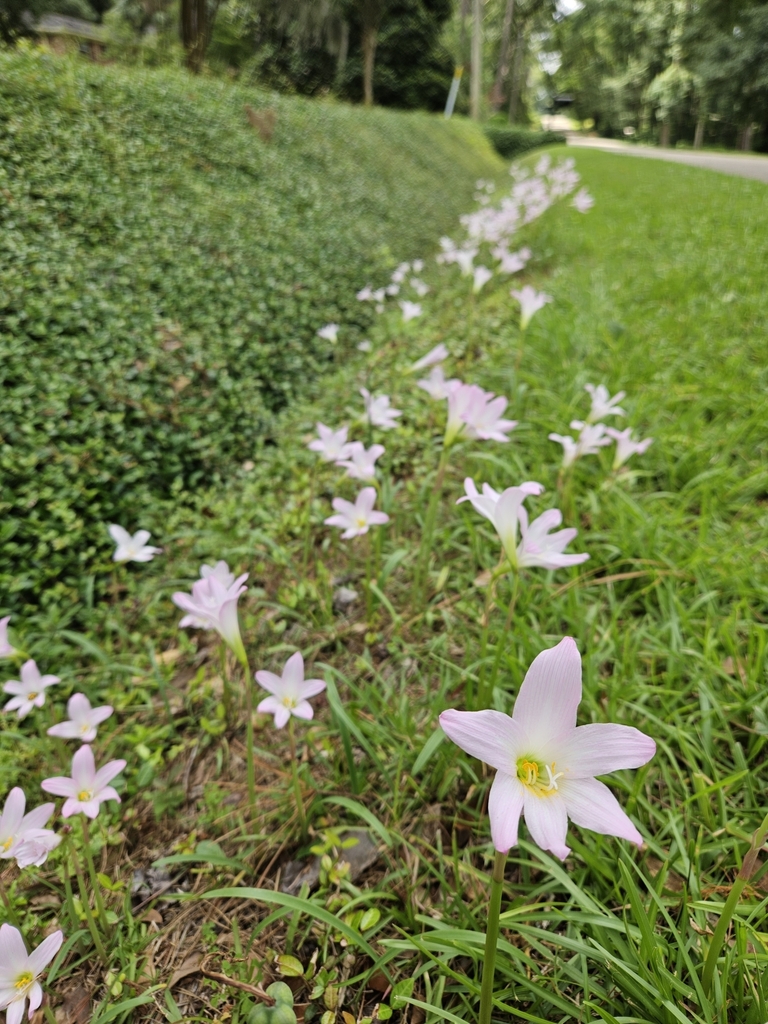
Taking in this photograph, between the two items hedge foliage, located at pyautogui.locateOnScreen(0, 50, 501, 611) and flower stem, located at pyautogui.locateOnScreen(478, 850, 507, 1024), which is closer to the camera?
flower stem, located at pyautogui.locateOnScreen(478, 850, 507, 1024)

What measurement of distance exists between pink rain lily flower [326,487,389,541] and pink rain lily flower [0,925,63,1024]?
0.93m

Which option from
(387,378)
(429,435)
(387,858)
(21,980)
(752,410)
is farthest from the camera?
(387,378)

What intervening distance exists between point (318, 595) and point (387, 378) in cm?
179

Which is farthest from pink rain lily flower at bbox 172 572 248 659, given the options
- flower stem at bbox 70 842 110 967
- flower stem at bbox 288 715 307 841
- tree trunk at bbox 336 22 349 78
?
tree trunk at bbox 336 22 349 78

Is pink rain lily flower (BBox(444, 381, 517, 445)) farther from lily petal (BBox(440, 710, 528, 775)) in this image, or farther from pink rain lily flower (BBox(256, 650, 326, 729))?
lily petal (BBox(440, 710, 528, 775))

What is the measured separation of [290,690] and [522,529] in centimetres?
A: 63

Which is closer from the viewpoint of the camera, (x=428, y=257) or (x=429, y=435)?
(x=429, y=435)

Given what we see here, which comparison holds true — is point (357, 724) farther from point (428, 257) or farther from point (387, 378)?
→ point (428, 257)

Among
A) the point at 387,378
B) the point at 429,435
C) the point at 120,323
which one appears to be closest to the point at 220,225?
the point at 120,323

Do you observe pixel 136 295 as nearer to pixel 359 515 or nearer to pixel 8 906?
pixel 359 515

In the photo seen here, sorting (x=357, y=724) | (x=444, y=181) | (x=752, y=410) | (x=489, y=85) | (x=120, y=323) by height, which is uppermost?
(x=489, y=85)

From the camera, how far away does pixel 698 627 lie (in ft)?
5.04

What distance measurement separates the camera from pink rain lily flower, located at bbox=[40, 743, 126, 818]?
1.02 metres

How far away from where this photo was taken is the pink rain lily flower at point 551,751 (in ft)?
1.93
